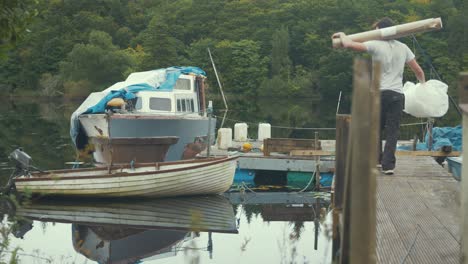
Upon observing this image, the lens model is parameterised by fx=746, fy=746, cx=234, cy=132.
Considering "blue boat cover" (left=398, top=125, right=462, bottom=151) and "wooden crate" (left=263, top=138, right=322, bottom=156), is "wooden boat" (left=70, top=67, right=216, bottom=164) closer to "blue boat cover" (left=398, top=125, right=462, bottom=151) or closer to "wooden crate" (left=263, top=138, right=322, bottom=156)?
"wooden crate" (left=263, top=138, right=322, bottom=156)

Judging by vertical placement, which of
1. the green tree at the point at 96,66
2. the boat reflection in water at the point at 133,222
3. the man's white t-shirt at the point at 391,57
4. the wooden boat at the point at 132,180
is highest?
the green tree at the point at 96,66

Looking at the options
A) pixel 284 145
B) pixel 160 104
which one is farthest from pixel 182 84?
pixel 284 145

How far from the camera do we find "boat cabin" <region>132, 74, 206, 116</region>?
2127 cm

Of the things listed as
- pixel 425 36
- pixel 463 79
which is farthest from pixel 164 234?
pixel 425 36

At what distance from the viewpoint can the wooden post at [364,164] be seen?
3561 millimetres

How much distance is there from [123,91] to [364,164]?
1783 cm

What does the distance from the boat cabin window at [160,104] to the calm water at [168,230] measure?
4.13 meters

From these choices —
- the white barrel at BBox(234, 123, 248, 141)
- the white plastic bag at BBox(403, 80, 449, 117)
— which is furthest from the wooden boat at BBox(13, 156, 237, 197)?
the white barrel at BBox(234, 123, 248, 141)

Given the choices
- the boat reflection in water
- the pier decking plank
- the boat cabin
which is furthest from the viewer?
the boat cabin

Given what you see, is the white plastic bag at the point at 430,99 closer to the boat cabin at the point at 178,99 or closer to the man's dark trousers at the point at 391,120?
the man's dark trousers at the point at 391,120

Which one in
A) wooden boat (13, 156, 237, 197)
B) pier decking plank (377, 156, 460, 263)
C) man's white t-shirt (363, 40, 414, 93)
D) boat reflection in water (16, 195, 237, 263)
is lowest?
boat reflection in water (16, 195, 237, 263)

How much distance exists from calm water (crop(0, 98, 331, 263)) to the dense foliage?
5779 centimetres

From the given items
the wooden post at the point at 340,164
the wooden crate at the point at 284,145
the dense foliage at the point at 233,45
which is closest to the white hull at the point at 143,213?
the wooden crate at the point at 284,145

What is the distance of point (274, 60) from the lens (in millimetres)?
89625
